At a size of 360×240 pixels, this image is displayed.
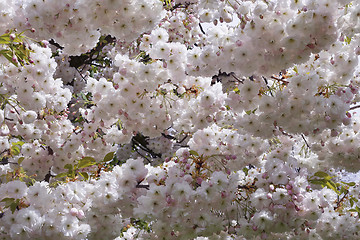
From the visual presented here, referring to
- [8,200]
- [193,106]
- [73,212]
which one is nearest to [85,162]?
[73,212]

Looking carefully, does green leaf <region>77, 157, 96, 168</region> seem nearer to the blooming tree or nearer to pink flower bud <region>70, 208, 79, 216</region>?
the blooming tree

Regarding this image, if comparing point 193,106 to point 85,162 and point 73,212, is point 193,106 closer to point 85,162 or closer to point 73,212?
point 85,162

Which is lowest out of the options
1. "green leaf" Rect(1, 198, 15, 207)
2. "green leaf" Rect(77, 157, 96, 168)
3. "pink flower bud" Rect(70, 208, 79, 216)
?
"green leaf" Rect(1, 198, 15, 207)

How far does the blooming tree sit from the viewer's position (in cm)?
318

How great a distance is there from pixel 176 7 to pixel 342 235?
491 cm

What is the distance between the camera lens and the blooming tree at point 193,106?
3.18 metres

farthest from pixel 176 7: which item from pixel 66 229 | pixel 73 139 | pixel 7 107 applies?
pixel 66 229

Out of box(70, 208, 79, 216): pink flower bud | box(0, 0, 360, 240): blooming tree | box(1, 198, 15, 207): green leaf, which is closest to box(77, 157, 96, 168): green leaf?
box(0, 0, 360, 240): blooming tree

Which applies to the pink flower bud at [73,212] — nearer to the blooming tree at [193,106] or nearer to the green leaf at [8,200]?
the blooming tree at [193,106]

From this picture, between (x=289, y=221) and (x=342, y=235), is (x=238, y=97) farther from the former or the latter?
(x=342, y=235)

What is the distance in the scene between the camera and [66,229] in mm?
3381

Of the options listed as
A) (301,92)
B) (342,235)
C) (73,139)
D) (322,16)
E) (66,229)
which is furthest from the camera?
(342,235)

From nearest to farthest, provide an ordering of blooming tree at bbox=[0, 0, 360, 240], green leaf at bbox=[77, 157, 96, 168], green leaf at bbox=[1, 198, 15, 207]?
blooming tree at bbox=[0, 0, 360, 240] → green leaf at bbox=[1, 198, 15, 207] → green leaf at bbox=[77, 157, 96, 168]

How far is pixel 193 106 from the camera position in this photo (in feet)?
13.0
